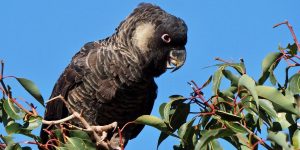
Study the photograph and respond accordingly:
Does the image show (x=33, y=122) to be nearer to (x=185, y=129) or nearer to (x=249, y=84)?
(x=185, y=129)

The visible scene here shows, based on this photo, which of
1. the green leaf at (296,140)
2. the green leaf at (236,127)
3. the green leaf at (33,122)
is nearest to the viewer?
the green leaf at (296,140)

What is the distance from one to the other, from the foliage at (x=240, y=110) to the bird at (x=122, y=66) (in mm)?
1980

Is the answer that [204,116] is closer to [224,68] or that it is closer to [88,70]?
[224,68]

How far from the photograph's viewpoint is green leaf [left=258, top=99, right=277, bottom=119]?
2.92 meters

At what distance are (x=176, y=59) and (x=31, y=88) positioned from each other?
7.28 feet

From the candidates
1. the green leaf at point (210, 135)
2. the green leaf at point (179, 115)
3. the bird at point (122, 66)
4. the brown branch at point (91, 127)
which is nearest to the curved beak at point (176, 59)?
the bird at point (122, 66)

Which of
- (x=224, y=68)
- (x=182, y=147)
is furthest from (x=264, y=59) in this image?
(x=182, y=147)

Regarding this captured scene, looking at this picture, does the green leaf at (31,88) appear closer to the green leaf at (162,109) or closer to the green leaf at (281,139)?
the green leaf at (162,109)

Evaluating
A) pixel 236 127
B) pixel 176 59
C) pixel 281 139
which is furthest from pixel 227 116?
pixel 176 59

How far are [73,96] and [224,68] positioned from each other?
2.51m

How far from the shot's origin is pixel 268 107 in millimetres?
2949

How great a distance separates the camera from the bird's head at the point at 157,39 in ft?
17.5

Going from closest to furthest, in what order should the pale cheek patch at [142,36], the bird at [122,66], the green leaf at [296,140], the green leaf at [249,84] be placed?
the green leaf at [296,140] < the green leaf at [249,84] < the bird at [122,66] < the pale cheek patch at [142,36]

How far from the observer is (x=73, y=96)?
5363 millimetres
